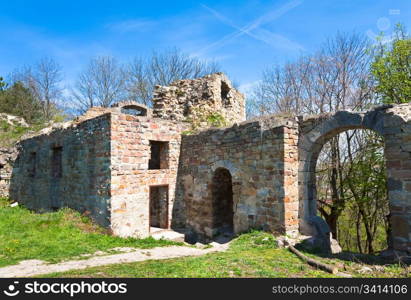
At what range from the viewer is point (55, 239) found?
6.99 metres

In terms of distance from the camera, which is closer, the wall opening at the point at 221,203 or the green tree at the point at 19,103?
the wall opening at the point at 221,203

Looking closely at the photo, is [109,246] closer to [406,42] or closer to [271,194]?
[271,194]

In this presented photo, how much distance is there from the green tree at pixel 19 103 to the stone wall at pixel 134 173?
17251 millimetres

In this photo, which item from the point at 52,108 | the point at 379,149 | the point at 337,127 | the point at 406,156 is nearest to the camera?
the point at 406,156

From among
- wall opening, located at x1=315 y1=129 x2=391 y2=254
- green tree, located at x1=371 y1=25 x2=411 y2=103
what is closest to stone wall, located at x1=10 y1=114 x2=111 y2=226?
wall opening, located at x1=315 y1=129 x2=391 y2=254

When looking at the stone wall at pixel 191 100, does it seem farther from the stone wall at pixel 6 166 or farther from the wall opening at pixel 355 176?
the stone wall at pixel 6 166

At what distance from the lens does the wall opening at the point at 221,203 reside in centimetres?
866

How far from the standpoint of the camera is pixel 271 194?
684cm

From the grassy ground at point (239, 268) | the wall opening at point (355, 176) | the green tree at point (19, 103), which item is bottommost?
the grassy ground at point (239, 268)

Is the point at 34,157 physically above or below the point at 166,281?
above

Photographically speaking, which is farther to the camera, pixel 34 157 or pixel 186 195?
pixel 34 157

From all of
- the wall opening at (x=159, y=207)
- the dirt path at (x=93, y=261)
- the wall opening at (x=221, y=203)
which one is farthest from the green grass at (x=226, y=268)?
the wall opening at (x=159, y=207)

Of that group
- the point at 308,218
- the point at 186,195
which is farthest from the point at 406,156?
the point at 186,195

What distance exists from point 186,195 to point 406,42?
375 inches
